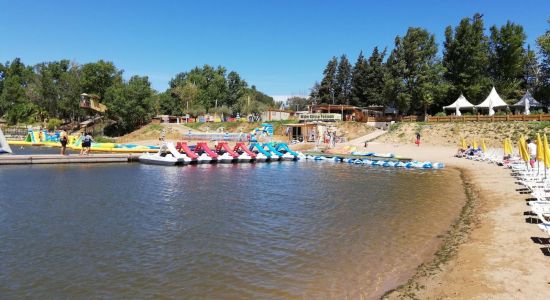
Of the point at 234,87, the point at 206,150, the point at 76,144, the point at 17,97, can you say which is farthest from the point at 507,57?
the point at 17,97

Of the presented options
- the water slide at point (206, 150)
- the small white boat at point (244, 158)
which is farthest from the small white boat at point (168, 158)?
the small white boat at point (244, 158)

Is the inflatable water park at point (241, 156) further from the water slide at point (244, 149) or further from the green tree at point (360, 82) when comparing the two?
the green tree at point (360, 82)

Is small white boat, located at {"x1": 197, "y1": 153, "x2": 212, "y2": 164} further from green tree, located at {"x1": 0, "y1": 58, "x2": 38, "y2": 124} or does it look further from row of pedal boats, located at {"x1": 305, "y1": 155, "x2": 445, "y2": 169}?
green tree, located at {"x1": 0, "y1": 58, "x2": 38, "y2": 124}

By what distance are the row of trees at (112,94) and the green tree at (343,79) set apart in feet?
63.7

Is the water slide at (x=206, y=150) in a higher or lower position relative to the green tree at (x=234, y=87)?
lower

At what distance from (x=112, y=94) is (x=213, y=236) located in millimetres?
74577

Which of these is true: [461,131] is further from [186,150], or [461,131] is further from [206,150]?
[186,150]

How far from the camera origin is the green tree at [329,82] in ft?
302

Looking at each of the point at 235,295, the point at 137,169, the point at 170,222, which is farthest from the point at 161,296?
A: the point at 137,169

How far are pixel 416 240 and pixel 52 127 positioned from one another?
303 ft

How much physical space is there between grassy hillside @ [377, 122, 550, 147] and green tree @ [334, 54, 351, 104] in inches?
1372

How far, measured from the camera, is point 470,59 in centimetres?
6456

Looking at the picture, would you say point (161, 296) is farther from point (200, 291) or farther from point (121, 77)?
point (121, 77)

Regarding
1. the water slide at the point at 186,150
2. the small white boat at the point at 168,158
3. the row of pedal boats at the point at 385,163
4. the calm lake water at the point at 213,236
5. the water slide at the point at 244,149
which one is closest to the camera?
the calm lake water at the point at 213,236
